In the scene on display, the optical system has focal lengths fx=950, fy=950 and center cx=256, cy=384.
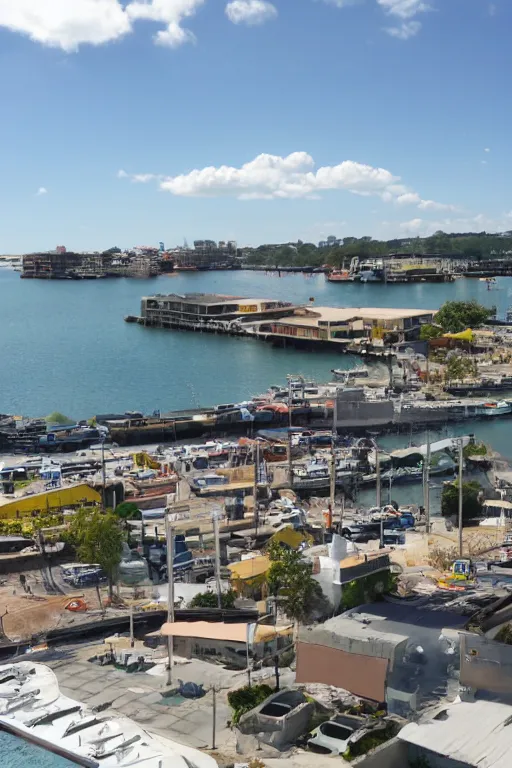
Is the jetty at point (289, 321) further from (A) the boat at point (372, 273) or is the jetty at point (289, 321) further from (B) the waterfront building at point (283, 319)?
(A) the boat at point (372, 273)

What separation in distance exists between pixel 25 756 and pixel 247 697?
0.90 m

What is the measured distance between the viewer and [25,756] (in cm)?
358

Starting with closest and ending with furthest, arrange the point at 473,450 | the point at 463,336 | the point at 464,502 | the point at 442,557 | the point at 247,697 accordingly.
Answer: the point at 247,697
the point at 442,557
the point at 464,502
the point at 473,450
the point at 463,336

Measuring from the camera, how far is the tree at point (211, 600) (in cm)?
536

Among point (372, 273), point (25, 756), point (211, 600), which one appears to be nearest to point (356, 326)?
point (211, 600)

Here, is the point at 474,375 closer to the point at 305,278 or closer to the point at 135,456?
the point at 135,456

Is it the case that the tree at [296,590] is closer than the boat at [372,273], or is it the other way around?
the tree at [296,590]

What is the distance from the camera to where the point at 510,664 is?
3.75 m

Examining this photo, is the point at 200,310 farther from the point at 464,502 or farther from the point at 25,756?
the point at 25,756

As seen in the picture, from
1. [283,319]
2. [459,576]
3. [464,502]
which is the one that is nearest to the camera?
[459,576]

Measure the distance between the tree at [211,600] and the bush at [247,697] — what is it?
1.39 meters

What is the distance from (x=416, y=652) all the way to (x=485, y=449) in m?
6.80

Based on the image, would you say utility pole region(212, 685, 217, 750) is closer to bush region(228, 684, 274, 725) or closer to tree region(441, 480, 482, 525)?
bush region(228, 684, 274, 725)

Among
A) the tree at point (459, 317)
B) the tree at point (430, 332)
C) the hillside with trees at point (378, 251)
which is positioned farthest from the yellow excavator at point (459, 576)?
the hillside with trees at point (378, 251)
